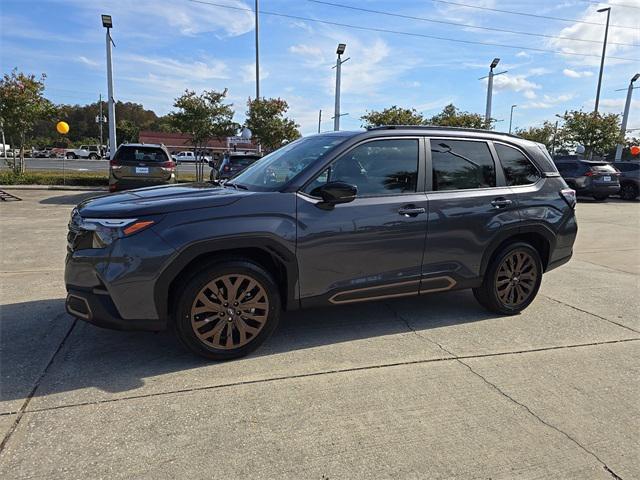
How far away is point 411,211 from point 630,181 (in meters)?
20.4

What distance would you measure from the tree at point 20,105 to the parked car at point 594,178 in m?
20.1

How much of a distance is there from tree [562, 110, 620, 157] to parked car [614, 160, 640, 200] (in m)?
8.42

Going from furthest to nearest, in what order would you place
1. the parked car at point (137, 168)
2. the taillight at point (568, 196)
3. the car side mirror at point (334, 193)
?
the parked car at point (137, 168) < the taillight at point (568, 196) < the car side mirror at point (334, 193)

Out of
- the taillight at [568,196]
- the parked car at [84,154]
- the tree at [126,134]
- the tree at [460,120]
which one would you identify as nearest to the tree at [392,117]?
the tree at [460,120]

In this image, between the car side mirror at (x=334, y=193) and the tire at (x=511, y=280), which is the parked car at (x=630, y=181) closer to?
the tire at (x=511, y=280)

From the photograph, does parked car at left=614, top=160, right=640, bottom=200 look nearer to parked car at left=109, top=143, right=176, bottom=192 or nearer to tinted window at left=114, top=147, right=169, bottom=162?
parked car at left=109, top=143, right=176, bottom=192

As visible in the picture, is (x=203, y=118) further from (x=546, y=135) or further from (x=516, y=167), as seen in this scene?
(x=546, y=135)

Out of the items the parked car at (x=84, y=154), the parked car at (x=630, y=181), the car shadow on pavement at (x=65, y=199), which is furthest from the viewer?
the parked car at (x=84, y=154)

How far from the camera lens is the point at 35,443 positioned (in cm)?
257

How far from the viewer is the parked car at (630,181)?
20.0 metres

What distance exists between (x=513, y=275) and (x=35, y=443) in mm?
4224

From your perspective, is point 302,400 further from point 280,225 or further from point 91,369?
point 91,369

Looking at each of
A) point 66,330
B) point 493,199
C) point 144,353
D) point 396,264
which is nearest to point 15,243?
point 66,330

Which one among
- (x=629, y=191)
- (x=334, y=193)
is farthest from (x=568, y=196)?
(x=629, y=191)
